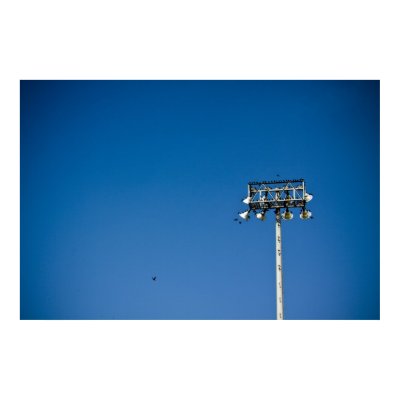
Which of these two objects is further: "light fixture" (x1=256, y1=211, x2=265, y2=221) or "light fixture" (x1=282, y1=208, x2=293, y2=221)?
"light fixture" (x1=256, y1=211, x2=265, y2=221)

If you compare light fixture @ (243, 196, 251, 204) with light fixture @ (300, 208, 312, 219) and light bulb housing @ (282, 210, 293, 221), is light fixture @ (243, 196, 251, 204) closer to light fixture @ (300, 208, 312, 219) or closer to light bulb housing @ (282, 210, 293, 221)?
light bulb housing @ (282, 210, 293, 221)

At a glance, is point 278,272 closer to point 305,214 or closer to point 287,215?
point 287,215

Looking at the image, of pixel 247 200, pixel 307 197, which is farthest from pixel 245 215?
pixel 307 197

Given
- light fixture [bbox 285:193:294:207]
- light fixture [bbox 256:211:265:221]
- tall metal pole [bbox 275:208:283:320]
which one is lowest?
tall metal pole [bbox 275:208:283:320]

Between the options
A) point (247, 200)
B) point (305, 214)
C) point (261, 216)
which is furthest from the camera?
point (247, 200)

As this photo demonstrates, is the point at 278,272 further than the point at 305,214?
No

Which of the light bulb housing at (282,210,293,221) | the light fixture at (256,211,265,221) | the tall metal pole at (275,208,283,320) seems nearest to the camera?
the tall metal pole at (275,208,283,320)

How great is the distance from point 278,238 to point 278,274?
4.48 feet

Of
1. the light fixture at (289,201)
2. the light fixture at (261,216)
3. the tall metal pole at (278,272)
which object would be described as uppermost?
the light fixture at (289,201)

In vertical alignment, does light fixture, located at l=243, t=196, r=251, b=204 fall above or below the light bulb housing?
above

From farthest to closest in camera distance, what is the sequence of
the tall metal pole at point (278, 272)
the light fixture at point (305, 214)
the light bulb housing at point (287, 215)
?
the light bulb housing at point (287, 215) → the light fixture at point (305, 214) → the tall metal pole at point (278, 272)

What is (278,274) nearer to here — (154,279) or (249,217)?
(249,217)

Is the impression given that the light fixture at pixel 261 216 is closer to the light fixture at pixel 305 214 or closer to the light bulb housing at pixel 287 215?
the light bulb housing at pixel 287 215

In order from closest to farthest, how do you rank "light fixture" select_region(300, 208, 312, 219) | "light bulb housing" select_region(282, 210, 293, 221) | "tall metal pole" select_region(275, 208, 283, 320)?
"tall metal pole" select_region(275, 208, 283, 320)
"light fixture" select_region(300, 208, 312, 219)
"light bulb housing" select_region(282, 210, 293, 221)
